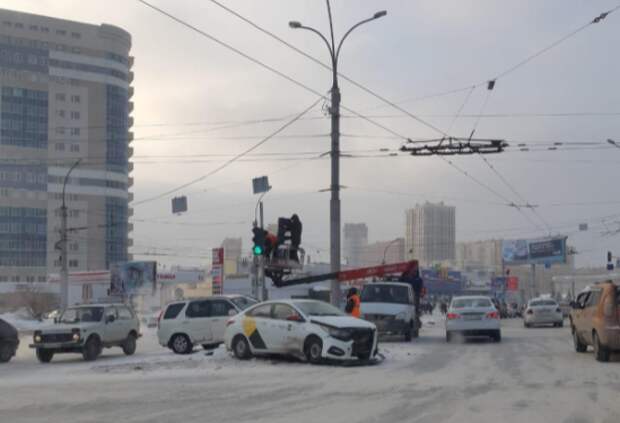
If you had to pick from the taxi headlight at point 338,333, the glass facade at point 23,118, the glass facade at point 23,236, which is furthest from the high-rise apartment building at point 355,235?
the taxi headlight at point 338,333

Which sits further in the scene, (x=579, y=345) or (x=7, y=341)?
(x=7, y=341)

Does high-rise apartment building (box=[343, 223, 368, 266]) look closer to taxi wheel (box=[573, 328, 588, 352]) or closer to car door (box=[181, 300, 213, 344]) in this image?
car door (box=[181, 300, 213, 344])

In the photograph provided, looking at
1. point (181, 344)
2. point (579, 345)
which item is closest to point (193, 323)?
point (181, 344)

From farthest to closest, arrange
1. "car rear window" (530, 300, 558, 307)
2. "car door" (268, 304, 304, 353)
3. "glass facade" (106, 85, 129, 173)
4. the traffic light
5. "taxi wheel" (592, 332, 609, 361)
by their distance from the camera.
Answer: "glass facade" (106, 85, 129, 173)
"car rear window" (530, 300, 558, 307)
the traffic light
"car door" (268, 304, 304, 353)
"taxi wheel" (592, 332, 609, 361)

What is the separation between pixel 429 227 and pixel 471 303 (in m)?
121

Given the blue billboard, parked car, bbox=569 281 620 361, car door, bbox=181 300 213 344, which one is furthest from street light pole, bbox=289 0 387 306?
the blue billboard

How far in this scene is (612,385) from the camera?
14.2 m

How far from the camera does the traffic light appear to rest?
24094 mm

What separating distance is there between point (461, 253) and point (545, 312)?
158024 millimetres

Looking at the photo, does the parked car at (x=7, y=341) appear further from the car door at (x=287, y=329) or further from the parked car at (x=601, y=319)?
the parked car at (x=601, y=319)

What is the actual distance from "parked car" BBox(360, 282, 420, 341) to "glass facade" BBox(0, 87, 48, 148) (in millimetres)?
93454

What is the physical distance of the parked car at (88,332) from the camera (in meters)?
23.1

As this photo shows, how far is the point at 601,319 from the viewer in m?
18.5

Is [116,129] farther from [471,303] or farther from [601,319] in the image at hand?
[601,319]
